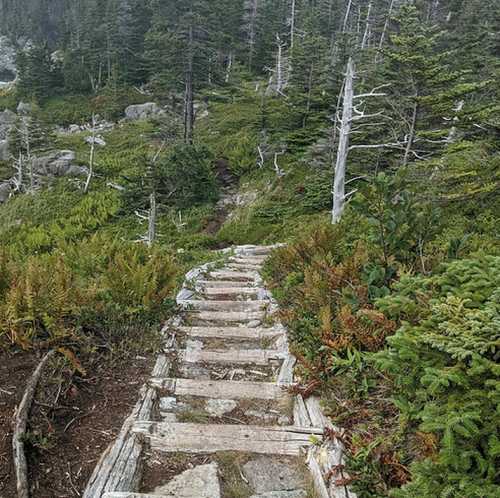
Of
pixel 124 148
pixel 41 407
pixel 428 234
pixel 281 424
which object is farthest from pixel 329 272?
pixel 124 148

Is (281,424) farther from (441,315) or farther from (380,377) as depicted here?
(441,315)

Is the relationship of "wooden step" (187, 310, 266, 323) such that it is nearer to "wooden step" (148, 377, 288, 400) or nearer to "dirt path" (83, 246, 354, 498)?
"dirt path" (83, 246, 354, 498)

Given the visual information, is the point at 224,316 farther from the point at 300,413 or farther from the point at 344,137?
the point at 344,137

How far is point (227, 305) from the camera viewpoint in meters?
6.17

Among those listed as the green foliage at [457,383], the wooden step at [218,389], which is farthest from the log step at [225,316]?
the green foliage at [457,383]

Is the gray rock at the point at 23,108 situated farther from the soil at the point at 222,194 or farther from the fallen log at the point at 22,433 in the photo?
the fallen log at the point at 22,433

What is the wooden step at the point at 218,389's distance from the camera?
143 inches

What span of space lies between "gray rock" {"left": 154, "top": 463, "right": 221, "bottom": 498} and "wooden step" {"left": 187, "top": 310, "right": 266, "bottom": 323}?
2.84 metres

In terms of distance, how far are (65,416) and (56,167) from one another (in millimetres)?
28049

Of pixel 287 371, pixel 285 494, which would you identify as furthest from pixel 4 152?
pixel 285 494

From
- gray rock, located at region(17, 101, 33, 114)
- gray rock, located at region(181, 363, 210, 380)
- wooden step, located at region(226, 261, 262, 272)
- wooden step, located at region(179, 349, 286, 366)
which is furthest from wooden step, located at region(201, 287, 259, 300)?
gray rock, located at region(17, 101, 33, 114)

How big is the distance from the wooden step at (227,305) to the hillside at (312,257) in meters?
0.38

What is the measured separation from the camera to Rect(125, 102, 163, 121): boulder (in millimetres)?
38594

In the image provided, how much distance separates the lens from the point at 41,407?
117 inches
